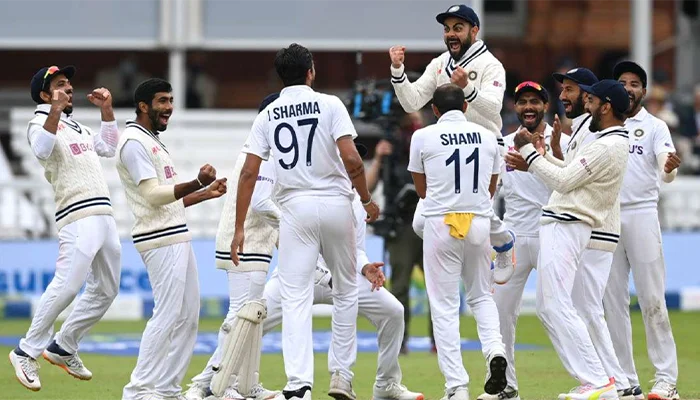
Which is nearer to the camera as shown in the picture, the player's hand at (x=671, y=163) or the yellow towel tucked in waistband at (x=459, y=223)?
the yellow towel tucked in waistband at (x=459, y=223)

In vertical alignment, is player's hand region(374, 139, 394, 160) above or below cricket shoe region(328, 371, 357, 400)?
above

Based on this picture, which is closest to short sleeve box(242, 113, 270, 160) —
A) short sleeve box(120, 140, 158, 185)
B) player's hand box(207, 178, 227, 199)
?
player's hand box(207, 178, 227, 199)

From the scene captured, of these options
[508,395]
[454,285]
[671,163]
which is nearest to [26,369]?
[454,285]

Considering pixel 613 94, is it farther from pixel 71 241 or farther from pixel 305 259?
pixel 71 241

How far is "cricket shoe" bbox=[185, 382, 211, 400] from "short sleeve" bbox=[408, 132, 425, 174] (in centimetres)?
219

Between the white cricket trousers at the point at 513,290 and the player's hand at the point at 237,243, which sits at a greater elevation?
the player's hand at the point at 237,243

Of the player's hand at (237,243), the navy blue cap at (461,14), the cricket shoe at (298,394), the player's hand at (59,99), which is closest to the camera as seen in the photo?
the cricket shoe at (298,394)

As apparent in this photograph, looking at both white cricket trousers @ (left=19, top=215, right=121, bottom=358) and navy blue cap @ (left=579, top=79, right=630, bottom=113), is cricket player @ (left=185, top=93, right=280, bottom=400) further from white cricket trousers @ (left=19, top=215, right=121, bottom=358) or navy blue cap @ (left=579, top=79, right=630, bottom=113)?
navy blue cap @ (left=579, top=79, right=630, bottom=113)

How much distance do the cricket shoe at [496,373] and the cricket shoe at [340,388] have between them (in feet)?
3.13

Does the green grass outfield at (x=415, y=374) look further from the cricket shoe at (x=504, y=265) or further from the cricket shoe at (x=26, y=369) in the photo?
the cricket shoe at (x=504, y=265)

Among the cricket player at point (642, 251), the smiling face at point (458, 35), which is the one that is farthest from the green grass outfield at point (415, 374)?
the smiling face at point (458, 35)

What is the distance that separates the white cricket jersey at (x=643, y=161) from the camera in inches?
449

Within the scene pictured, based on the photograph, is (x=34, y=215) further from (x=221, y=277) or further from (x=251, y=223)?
(x=251, y=223)

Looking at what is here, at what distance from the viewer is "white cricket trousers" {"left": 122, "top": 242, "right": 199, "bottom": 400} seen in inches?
407
